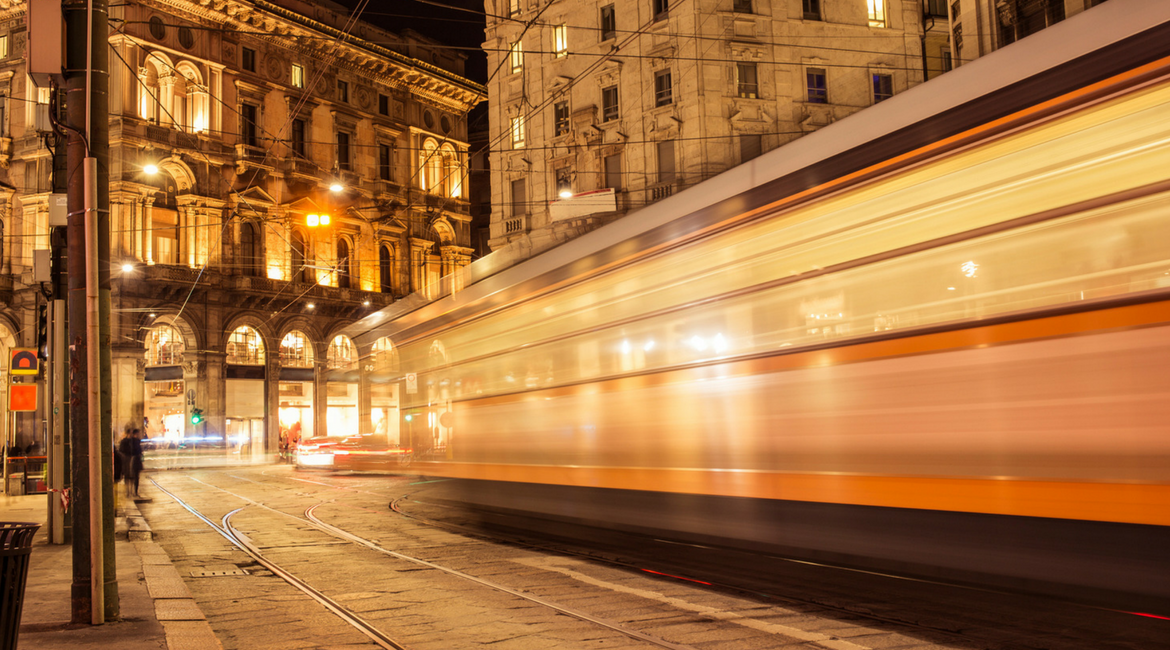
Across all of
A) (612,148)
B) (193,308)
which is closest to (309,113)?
(193,308)

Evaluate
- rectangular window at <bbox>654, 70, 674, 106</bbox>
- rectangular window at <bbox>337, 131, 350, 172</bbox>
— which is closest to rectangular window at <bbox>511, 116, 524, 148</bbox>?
rectangular window at <bbox>654, 70, 674, 106</bbox>

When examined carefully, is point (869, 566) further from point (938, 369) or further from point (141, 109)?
point (141, 109)

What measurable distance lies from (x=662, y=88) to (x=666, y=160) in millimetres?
2306

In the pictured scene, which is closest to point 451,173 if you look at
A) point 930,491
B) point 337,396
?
point 337,396

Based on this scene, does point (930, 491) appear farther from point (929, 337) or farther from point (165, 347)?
point (165, 347)

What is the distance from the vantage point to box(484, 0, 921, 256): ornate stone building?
29594 millimetres

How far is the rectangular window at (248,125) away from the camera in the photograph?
40750mm

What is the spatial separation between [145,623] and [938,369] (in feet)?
16.8

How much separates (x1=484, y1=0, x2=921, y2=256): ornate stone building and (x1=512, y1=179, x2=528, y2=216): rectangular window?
11cm

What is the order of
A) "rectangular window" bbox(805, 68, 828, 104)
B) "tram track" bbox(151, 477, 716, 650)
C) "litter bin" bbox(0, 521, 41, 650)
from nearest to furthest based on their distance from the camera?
"litter bin" bbox(0, 521, 41, 650)
"tram track" bbox(151, 477, 716, 650)
"rectangular window" bbox(805, 68, 828, 104)

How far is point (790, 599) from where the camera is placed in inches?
261

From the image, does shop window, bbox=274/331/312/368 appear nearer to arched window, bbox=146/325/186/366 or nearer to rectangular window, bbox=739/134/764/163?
arched window, bbox=146/325/186/366

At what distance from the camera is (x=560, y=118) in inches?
1336

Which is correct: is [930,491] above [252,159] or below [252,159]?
below
